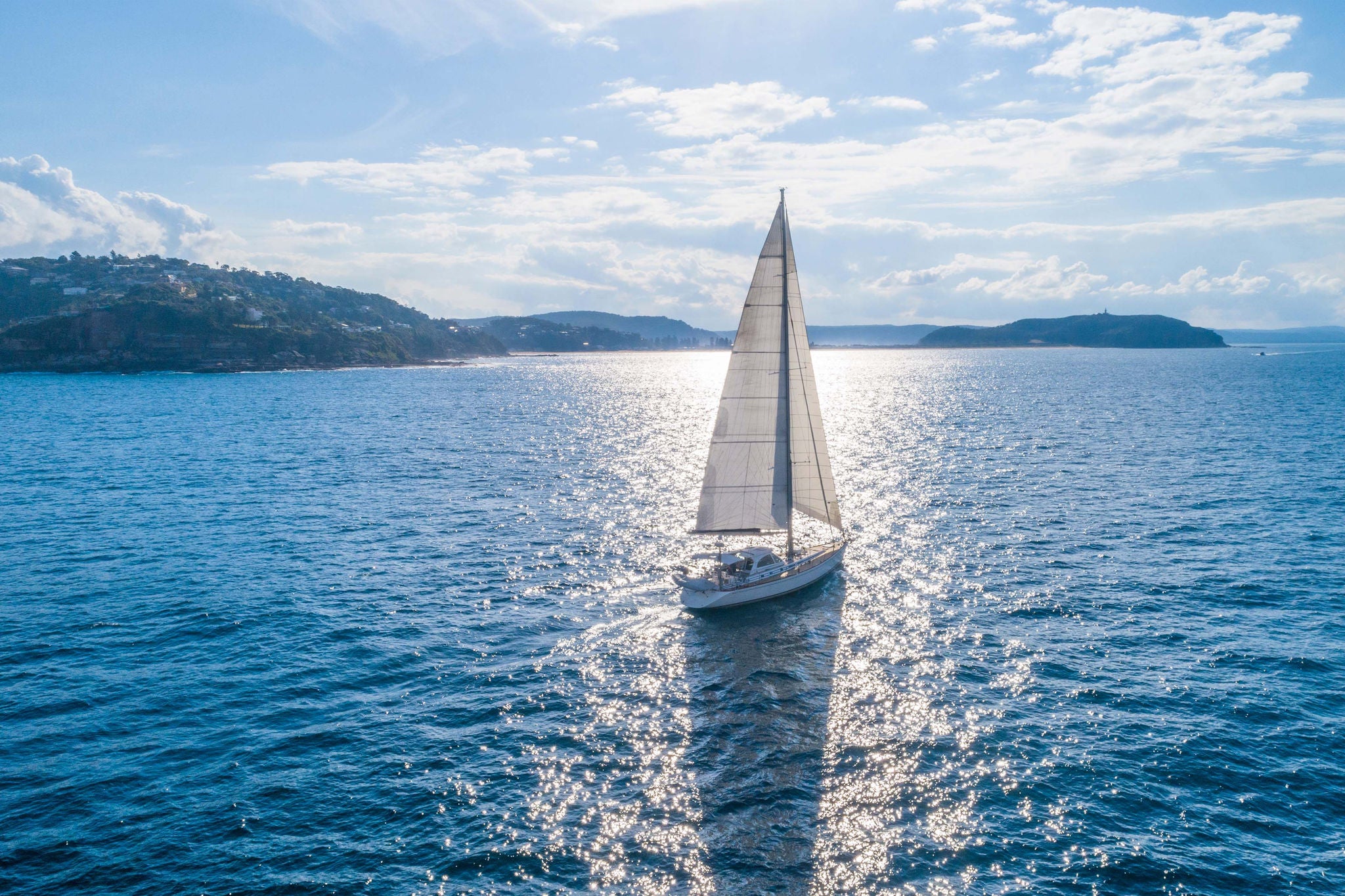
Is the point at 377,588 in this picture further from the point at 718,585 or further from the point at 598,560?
the point at 718,585

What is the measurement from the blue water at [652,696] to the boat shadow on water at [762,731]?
171 millimetres

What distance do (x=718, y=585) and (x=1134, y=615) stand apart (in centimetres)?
2430

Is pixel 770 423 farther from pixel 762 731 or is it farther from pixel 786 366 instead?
pixel 762 731

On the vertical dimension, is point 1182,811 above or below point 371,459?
below

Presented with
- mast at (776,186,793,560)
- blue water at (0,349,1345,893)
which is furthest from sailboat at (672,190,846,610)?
blue water at (0,349,1345,893)

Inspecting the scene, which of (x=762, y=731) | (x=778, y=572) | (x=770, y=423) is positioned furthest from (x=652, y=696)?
(x=770, y=423)

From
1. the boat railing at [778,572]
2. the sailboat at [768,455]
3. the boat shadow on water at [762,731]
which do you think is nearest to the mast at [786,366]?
the sailboat at [768,455]

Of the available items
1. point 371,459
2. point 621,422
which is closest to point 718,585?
point 371,459

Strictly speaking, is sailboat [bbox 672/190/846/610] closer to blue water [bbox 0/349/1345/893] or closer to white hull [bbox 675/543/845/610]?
white hull [bbox 675/543/845/610]

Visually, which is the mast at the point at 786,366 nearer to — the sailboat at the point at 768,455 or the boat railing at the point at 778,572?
the sailboat at the point at 768,455

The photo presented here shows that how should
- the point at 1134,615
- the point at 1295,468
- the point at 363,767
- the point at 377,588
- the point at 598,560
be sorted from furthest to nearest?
the point at 1295,468
the point at 598,560
the point at 377,588
the point at 1134,615
the point at 363,767

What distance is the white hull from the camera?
43.8 m

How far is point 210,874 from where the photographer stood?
2295 cm

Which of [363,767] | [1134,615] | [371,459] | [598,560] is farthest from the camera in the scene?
[371,459]
